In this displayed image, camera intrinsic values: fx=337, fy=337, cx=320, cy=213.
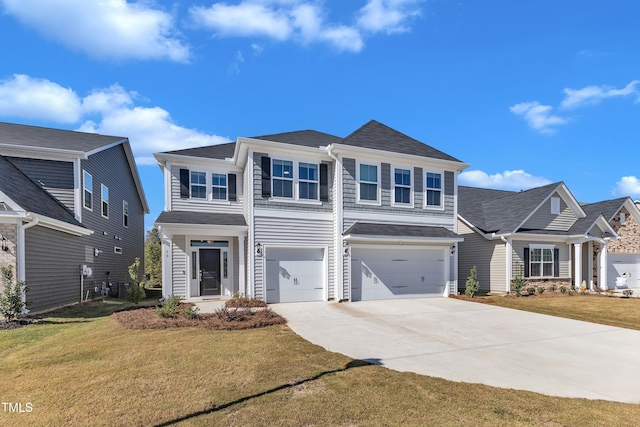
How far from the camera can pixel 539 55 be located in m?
14.2

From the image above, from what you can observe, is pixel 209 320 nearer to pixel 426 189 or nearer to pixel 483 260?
pixel 426 189

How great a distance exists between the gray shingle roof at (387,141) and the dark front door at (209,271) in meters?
7.13

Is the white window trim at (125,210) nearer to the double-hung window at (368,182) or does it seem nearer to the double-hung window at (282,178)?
the double-hung window at (282,178)

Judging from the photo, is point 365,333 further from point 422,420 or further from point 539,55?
point 539,55

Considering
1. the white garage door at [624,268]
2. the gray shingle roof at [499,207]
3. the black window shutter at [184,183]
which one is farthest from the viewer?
the white garage door at [624,268]

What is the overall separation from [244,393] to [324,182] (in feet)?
32.5

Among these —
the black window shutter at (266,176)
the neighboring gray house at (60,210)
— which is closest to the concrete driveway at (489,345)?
the black window shutter at (266,176)

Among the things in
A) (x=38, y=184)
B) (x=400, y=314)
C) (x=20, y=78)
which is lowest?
(x=400, y=314)

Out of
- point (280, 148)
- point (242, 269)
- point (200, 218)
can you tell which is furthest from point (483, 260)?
point (200, 218)

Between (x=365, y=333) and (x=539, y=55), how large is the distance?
14.0 metres

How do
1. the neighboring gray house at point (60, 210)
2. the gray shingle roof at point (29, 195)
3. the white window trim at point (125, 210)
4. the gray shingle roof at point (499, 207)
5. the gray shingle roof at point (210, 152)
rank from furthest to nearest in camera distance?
A: 1. the white window trim at point (125, 210)
2. the gray shingle roof at point (499, 207)
3. the gray shingle roof at point (210, 152)
4. the gray shingle roof at point (29, 195)
5. the neighboring gray house at point (60, 210)

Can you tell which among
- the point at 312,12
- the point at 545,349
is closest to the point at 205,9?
the point at 312,12

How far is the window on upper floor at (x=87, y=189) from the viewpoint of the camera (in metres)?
13.6

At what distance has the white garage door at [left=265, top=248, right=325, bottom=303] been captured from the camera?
41.3 ft
